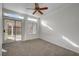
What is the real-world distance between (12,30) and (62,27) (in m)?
1.09

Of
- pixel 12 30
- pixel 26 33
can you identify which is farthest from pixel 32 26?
pixel 12 30

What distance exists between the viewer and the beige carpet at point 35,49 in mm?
2348

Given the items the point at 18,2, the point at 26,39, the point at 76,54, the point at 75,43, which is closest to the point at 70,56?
the point at 76,54

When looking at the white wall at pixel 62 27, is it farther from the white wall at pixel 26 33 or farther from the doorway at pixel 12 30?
the doorway at pixel 12 30

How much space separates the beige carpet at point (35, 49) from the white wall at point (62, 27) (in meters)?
0.11

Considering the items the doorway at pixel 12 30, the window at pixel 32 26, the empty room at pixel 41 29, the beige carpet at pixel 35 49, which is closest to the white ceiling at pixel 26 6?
the empty room at pixel 41 29

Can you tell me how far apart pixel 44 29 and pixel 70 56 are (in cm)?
79

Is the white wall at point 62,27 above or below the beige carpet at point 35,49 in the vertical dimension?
above

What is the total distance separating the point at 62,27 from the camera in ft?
8.18

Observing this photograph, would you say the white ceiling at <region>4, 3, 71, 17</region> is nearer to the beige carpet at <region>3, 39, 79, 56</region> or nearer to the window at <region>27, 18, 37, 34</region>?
the window at <region>27, 18, 37, 34</region>

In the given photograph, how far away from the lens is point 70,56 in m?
2.33

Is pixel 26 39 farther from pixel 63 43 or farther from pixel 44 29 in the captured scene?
pixel 63 43

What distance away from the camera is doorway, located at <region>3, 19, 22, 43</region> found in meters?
2.27

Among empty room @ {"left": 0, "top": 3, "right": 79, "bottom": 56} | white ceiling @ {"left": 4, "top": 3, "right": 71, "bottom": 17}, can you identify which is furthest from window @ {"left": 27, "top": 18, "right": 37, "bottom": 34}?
white ceiling @ {"left": 4, "top": 3, "right": 71, "bottom": 17}
